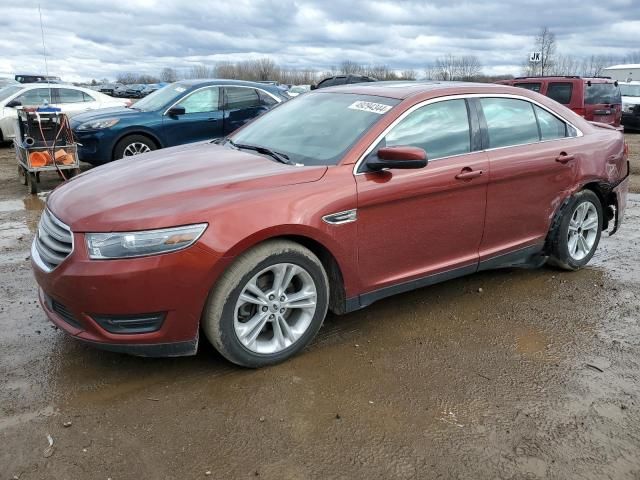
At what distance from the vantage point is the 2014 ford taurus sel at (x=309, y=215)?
2.95m

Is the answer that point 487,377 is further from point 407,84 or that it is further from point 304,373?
point 407,84

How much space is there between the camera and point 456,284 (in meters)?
4.79

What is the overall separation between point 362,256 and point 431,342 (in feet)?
2.50

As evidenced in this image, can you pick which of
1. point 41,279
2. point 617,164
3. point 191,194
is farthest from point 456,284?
point 41,279

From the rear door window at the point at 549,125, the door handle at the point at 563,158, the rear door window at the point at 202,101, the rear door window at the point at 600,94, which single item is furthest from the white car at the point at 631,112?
the door handle at the point at 563,158

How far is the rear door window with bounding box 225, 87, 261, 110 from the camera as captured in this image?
9.90 metres

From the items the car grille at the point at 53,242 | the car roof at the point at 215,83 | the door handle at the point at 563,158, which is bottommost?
the car grille at the point at 53,242

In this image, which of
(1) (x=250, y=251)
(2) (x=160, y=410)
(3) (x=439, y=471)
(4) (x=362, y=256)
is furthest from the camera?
(4) (x=362, y=256)

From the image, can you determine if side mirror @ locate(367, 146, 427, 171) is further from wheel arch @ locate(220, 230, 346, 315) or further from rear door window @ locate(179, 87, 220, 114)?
rear door window @ locate(179, 87, 220, 114)

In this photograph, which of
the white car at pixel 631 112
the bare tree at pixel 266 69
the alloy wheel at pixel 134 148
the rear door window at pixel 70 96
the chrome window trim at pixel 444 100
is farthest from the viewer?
the bare tree at pixel 266 69

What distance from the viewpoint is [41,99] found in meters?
13.3

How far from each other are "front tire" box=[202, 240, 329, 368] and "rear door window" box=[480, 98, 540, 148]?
5.98 ft

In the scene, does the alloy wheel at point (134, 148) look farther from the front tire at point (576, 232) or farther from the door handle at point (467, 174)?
the front tire at point (576, 232)

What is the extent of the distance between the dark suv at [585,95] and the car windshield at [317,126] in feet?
36.5
